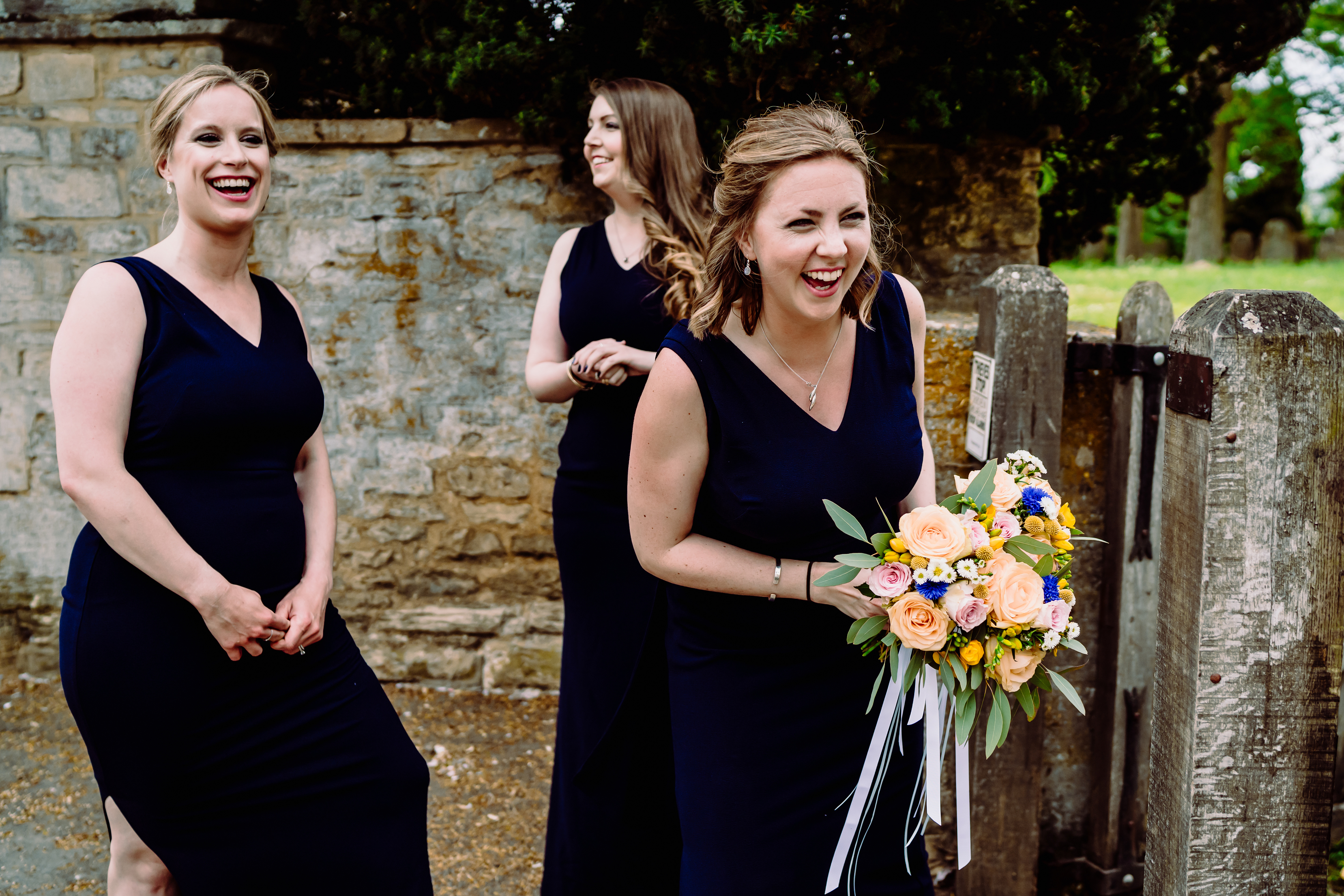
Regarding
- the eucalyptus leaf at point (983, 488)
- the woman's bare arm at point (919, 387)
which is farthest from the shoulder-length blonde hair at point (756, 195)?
the eucalyptus leaf at point (983, 488)

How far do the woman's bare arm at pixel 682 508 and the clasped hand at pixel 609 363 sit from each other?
79cm

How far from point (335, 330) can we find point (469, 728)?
6.46 ft

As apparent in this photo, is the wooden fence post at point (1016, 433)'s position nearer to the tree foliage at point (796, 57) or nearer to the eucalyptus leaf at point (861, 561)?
the eucalyptus leaf at point (861, 561)

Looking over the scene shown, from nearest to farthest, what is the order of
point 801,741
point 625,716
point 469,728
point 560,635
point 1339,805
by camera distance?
1. point 801,741
2. point 625,716
3. point 1339,805
4. point 469,728
5. point 560,635

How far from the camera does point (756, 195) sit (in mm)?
2061

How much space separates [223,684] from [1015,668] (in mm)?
1650

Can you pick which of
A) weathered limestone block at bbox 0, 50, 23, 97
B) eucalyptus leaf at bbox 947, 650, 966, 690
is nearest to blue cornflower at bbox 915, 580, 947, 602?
eucalyptus leaf at bbox 947, 650, 966, 690

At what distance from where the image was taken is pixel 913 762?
2.25 m

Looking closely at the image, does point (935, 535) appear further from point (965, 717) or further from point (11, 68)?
point (11, 68)

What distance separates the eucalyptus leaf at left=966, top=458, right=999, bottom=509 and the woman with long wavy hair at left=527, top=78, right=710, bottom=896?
1.10m

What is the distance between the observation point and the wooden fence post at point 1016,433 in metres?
2.85

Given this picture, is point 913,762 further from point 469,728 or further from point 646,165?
point 469,728

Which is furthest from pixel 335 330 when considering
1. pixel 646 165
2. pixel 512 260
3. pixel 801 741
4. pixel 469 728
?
pixel 801 741

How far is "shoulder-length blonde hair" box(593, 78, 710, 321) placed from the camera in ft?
10.0
